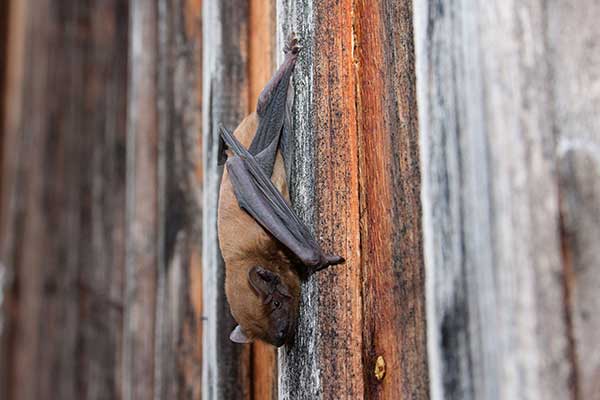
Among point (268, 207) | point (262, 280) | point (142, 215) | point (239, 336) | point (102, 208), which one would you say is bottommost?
point (239, 336)

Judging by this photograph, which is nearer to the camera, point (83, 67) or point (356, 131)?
Result: point (356, 131)

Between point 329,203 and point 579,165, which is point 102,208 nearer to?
point 329,203

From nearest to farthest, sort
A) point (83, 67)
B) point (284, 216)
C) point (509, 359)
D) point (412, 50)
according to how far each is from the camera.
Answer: point (509, 359), point (412, 50), point (284, 216), point (83, 67)

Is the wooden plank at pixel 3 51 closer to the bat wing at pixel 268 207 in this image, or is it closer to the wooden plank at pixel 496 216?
the bat wing at pixel 268 207

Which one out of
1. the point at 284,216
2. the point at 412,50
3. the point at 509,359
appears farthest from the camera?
the point at 284,216

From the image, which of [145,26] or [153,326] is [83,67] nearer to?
[145,26]

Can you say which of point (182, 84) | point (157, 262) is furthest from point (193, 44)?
point (157, 262)

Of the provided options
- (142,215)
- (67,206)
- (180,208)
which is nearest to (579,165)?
(180,208)
